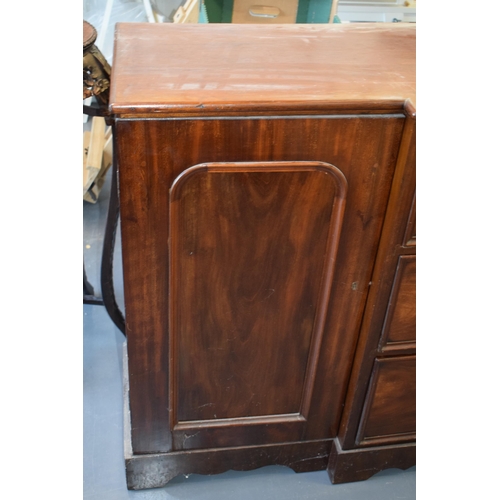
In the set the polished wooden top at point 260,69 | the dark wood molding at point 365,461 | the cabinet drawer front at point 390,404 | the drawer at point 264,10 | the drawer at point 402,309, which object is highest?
the polished wooden top at point 260,69

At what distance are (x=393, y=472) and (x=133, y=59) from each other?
1119 millimetres

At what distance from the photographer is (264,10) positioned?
2041 mm

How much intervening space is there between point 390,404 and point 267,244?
503 mm

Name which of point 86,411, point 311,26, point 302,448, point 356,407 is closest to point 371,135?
point 311,26

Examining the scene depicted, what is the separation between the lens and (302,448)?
1.30 m

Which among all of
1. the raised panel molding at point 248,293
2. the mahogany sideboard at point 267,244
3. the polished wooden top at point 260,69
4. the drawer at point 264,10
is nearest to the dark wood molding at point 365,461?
the mahogany sideboard at point 267,244

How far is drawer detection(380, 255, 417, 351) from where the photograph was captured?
103 centimetres

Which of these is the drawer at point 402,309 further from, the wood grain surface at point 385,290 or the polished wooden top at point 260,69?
the polished wooden top at point 260,69

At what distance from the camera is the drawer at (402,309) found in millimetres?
1033

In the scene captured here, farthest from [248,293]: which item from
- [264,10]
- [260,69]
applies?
[264,10]

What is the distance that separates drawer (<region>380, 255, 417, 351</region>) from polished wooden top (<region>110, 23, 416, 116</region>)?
0.31 meters

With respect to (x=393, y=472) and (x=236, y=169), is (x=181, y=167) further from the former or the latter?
(x=393, y=472)

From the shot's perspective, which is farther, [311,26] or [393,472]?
[393,472]

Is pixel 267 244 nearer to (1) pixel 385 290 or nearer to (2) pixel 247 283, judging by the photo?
(2) pixel 247 283
